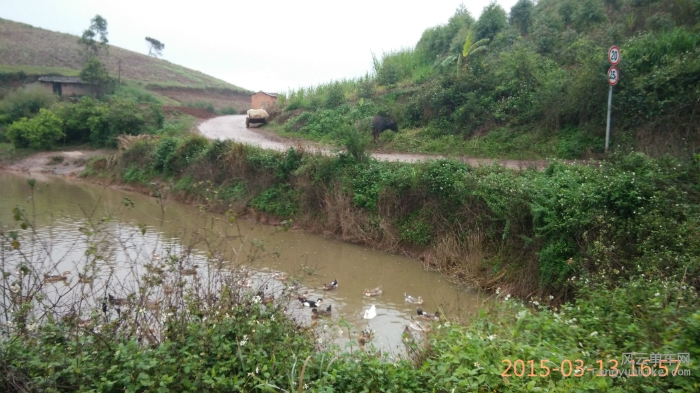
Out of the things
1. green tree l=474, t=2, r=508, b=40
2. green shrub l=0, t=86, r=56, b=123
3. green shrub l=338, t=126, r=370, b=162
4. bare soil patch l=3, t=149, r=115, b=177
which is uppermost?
green tree l=474, t=2, r=508, b=40

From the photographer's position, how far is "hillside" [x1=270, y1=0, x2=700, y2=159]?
12555mm

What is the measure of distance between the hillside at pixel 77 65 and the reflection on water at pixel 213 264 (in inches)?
1409

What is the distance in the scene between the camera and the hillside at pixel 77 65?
4403 centimetres

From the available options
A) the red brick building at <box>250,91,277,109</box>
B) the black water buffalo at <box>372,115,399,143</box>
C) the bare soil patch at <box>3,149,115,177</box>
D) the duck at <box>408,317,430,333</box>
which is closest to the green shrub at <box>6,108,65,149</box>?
the bare soil patch at <box>3,149,115,177</box>

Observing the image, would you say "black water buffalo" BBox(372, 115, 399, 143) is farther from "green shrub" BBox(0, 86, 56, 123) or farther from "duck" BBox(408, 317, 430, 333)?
"green shrub" BBox(0, 86, 56, 123)

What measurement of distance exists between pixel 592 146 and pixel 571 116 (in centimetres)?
174

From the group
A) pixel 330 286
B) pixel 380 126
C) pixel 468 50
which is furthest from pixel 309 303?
pixel 468 50

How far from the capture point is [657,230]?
708 centimetres

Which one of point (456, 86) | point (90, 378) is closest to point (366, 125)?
point (456, 86)

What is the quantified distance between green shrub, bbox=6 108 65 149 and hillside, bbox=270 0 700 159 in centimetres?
1189

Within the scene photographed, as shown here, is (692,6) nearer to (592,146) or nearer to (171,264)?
Result: (592,146)

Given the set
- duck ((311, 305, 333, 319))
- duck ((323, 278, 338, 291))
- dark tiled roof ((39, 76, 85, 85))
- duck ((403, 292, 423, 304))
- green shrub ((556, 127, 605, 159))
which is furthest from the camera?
dark tiled roof ((39, 76, 85, 85))

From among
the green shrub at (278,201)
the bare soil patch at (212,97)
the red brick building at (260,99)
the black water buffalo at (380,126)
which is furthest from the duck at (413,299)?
the bare soil patch at (212,97)

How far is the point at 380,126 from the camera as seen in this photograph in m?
18.8
